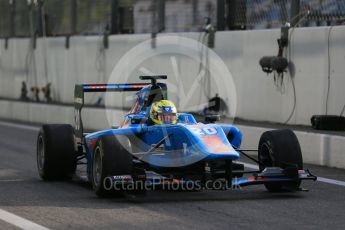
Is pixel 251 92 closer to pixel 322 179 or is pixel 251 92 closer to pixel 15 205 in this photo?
pixel 322 179

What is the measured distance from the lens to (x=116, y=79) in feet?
84.3

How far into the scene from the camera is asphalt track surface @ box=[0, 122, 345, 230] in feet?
30.5

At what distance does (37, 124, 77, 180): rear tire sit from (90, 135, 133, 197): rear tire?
171 centimetres

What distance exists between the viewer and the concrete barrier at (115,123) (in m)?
15.2

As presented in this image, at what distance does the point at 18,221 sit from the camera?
Answer: 9.44m

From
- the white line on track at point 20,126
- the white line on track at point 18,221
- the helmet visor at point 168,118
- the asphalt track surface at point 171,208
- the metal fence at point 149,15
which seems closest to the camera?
the white line on track at point 18,221

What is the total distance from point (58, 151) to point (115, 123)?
12.1m

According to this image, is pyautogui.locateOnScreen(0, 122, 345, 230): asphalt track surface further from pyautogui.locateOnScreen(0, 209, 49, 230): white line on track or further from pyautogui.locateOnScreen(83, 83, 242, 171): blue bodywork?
pyautogui.locateOnScreen(83, 83, 242, 171): blue bodywork

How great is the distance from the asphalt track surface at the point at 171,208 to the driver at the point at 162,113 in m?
0.87

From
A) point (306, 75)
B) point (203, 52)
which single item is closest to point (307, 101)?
point (306, 75)

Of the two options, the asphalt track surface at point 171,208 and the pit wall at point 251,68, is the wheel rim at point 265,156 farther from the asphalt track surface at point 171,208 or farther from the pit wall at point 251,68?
the pit wall at point 251,68

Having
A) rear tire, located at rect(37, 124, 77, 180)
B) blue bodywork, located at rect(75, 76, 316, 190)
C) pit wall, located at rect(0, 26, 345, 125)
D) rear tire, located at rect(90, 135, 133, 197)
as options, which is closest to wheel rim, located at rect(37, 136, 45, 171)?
rear tire, located at rect(37, 124, 77, 180)

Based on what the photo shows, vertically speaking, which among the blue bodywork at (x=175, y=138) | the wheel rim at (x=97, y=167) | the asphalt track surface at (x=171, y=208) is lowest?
the asphalt track surface at (x=171, y=208)

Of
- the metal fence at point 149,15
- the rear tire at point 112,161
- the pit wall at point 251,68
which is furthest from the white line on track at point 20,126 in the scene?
the rear tire at point 112,161
